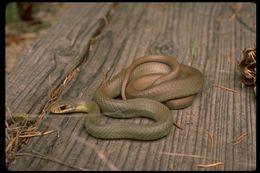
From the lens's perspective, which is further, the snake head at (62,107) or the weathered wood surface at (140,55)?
the snake head at (62,107)

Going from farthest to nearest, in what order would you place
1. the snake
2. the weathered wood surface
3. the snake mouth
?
the snake mouth → the snake → the weathered wood surface

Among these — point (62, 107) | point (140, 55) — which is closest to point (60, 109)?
point (62, 107)

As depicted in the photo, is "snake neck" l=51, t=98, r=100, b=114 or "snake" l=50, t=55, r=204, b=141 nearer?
"snake" l=50, t=55, r=204, b=141

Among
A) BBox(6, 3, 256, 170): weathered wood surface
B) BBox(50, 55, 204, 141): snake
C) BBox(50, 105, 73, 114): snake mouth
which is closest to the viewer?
BBox(6, 3, 256, 170): weathered wood surface

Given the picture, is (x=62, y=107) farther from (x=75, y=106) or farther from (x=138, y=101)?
(x=138, y=101)

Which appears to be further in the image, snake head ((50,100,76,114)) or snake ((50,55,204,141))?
snake head ((50,100,76,114))

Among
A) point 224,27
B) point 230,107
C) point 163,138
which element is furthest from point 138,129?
point 224,27
